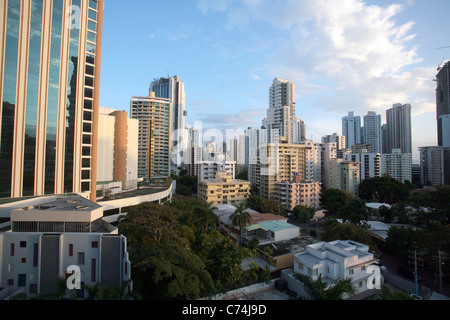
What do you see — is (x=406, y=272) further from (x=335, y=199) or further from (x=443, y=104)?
(x=443, y=104)

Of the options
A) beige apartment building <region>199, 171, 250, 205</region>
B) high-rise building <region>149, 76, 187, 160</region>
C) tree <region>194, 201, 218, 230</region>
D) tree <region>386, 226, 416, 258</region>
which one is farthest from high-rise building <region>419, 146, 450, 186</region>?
high-rise building <region>149, 76, 187, 160</region>

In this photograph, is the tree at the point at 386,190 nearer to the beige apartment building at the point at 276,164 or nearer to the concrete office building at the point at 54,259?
the beige apartment building at the point at 276,164

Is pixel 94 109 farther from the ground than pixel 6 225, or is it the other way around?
pixel 94 109

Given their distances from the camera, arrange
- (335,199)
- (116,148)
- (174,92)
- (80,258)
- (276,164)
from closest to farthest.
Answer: (80,258) < (116,148) < (335,199) < (276,164) < (174,92)

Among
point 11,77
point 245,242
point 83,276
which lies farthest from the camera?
point 245,242

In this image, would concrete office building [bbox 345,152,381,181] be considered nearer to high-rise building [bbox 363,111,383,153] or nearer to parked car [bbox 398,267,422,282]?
high-rise building [bbox 363,111,383,153]

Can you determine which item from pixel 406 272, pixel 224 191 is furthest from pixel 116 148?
pixel 406 272

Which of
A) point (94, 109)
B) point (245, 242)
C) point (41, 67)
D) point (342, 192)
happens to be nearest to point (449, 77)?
point (342, 192)

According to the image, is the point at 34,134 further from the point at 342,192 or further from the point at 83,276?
the point at 342,192

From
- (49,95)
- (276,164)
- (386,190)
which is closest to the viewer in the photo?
(49,95)
